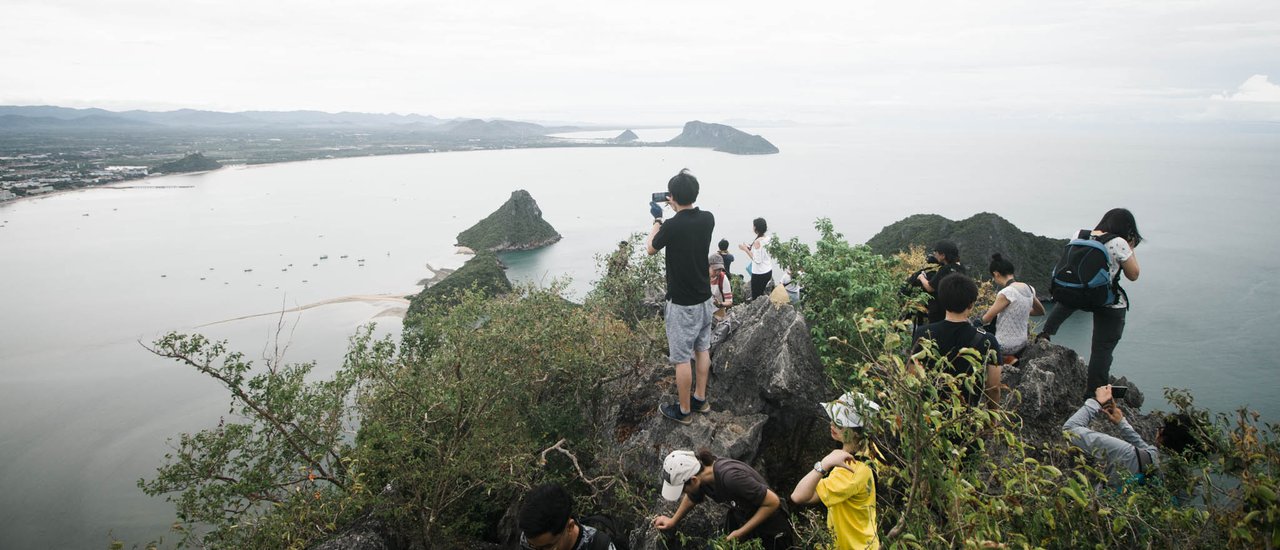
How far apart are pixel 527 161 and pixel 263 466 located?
200 metres

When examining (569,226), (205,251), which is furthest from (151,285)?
(569,226)

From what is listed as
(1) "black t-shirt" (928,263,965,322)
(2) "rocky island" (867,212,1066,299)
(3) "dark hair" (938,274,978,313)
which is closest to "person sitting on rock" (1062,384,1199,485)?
(3) "dark hair" (938,274,978,313)

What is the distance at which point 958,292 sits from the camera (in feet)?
15.0

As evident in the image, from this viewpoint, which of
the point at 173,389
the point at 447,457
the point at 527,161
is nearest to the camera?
the point at 447,457

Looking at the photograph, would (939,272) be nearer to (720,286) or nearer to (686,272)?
(686,272)

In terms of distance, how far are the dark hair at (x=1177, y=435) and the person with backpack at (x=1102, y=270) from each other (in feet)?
6.88

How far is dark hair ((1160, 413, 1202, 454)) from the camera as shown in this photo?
4070 millimetres

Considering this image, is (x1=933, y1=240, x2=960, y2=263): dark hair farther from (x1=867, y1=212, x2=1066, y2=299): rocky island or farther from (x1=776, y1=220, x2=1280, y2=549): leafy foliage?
(x1=867, y1=212, x2=1066, y2=299): rocky island

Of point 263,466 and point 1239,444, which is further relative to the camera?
point 263,466

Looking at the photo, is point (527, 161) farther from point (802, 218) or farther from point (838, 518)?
point (838, 518)

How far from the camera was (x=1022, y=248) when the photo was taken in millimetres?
55469

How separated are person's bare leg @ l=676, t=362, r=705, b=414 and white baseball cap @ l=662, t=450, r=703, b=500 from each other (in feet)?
5.12

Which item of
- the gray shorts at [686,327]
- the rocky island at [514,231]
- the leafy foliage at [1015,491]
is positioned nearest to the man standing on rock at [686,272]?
the gray shorts at [686,327]

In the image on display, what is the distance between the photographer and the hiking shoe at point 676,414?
6.43 metres
